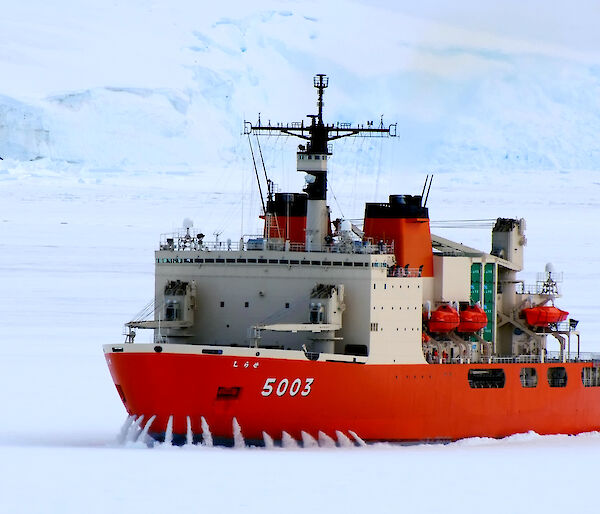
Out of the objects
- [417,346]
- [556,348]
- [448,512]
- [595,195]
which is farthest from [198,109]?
[448,512]

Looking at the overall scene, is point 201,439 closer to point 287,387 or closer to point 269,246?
point 287,387

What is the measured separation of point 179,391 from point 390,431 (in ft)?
11.4

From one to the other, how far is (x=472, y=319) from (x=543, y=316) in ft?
7.91

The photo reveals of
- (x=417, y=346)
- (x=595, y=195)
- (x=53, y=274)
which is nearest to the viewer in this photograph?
(x=417, y=346)

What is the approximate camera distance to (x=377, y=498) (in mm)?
19328

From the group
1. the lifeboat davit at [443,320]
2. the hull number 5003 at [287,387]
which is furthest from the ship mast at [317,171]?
the hull number 5003 at [287,387]

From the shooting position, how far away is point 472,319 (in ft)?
84.3

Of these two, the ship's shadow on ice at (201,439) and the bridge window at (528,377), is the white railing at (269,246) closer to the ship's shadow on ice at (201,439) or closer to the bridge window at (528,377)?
the ship's shadow on ice at (201,439)

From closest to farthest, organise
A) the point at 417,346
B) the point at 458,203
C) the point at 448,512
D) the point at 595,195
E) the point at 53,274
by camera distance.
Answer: the point at 448,512
the point at 417,346
the point at 53,274
the point at 458,203
the point at 595,195

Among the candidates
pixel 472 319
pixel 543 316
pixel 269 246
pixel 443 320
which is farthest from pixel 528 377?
pixel 269 246

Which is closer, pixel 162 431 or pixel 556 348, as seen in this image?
pixel 162 431

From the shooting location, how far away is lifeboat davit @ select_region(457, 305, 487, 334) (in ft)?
84.3

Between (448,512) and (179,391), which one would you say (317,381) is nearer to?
(179,391)

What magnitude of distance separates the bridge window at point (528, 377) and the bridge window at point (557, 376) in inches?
16.2
